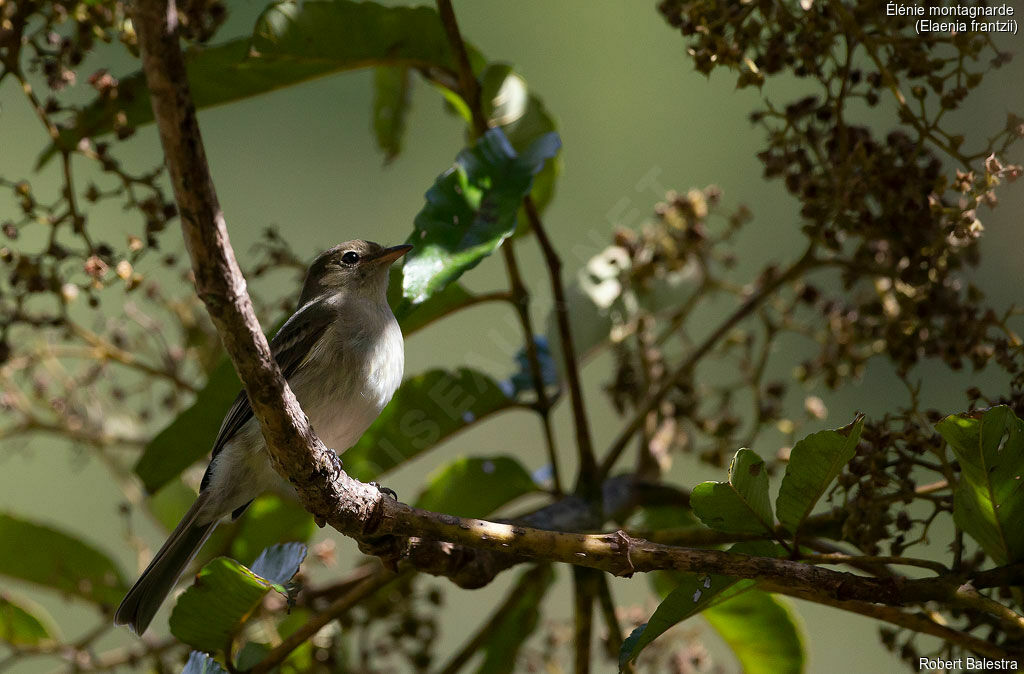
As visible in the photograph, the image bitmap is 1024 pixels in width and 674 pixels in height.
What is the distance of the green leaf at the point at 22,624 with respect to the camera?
2.23 meters

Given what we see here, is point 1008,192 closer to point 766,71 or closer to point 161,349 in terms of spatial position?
point 766,71

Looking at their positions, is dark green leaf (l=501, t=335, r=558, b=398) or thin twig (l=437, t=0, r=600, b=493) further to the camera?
dark green leaf (l=501, t=335, r=558, b=398)

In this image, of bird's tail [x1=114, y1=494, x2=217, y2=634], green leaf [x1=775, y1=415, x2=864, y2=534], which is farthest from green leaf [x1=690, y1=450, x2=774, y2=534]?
bird's tail [x1=114, y1=494, x2=217, y2=634]

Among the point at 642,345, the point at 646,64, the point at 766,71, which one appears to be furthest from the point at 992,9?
the point at 646,64

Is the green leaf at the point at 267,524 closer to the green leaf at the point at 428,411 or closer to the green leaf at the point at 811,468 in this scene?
the green leaf at the point at 428,411

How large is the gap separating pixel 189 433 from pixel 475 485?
659mm

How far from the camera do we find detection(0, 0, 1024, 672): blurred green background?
3.38 metres

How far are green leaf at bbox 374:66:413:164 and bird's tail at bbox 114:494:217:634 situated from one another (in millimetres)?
1074

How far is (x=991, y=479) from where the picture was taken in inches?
53.4

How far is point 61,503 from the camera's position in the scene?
3.86 metres

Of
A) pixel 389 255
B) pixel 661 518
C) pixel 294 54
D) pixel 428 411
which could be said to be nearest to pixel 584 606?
pixel 661 518

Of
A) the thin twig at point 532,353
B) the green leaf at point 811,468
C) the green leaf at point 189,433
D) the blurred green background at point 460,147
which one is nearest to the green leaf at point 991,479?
the green leaf at point 811,468

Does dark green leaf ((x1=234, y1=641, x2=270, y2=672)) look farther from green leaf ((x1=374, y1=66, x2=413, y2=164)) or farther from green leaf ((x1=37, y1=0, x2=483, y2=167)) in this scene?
green leaf ((x1=374, y1=66, x2=413, y2=164))

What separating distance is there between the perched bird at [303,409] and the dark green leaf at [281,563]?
1.04ft
